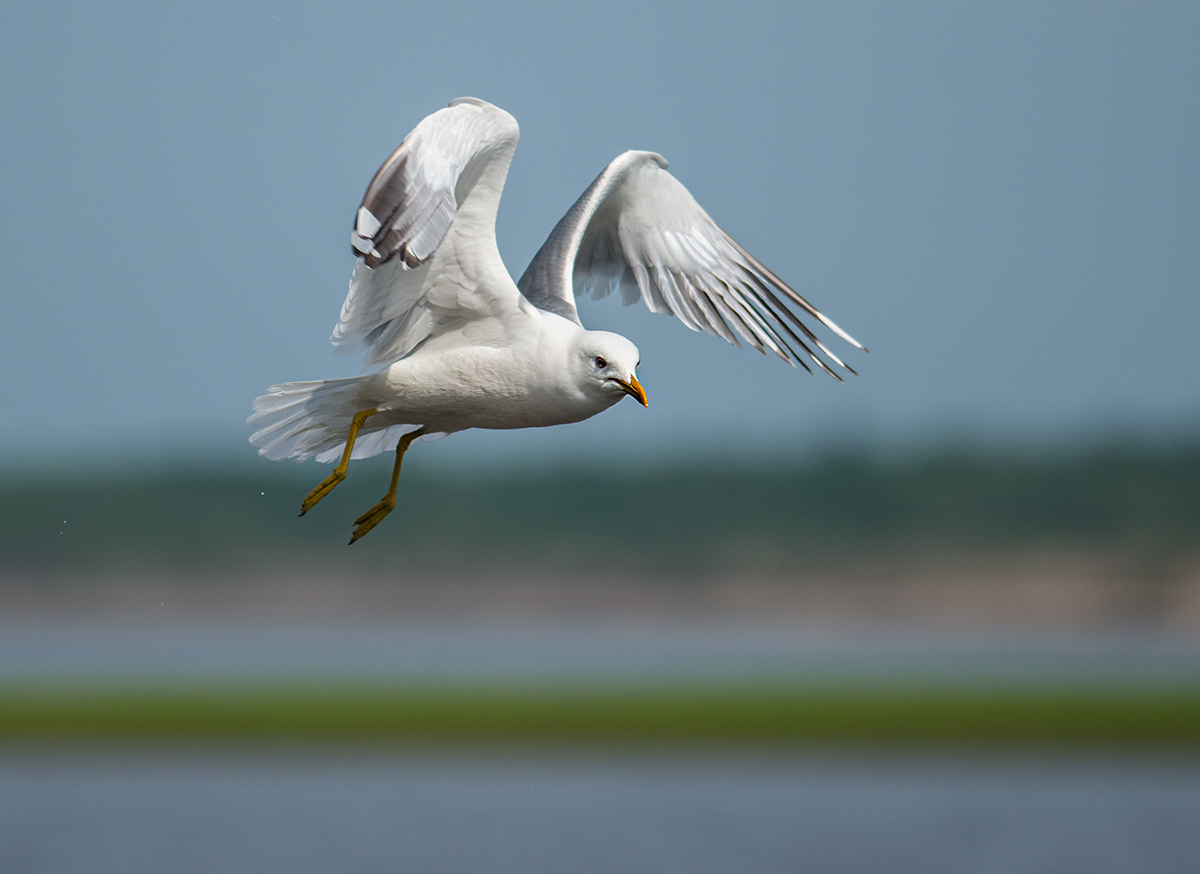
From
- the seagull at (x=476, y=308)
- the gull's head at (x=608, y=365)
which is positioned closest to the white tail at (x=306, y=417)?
the seagull at (x=476, y=308)

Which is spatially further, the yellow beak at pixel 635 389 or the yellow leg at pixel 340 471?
the yellow leg at pixel 340 471

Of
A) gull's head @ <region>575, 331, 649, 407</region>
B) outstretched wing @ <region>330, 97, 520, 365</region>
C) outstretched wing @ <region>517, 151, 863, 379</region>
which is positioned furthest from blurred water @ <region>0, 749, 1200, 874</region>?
gull's head @ <region>575, 331, 649, 407</region>

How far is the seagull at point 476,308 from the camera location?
7.10 m

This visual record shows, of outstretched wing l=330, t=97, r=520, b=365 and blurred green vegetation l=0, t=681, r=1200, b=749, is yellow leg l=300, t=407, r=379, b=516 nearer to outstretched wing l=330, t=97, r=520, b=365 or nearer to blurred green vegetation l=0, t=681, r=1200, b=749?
outstretched wing l=330, t=97, r=520, b=365

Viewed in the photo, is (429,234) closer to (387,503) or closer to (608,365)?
(608,365)

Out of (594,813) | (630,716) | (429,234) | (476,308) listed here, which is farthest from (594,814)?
(429,234)

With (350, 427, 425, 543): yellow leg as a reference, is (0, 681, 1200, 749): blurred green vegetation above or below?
below

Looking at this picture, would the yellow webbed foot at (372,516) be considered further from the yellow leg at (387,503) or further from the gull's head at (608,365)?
the gull's head at (608,365)

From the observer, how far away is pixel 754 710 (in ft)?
107

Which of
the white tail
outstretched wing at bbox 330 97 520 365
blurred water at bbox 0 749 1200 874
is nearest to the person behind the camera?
outstretched wing at bbox 330 97 520 365

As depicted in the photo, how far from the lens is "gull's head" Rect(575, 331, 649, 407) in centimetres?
752

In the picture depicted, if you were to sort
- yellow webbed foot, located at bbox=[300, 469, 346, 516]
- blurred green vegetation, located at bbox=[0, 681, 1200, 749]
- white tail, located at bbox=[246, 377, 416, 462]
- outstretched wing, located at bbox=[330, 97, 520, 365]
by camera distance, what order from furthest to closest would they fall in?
blurred green vegetation, located at bbox=[0, 681, 1200, 749] → white tail, located at bbox=[246, 377, 416, 462] → yellow webbed foot, located at bbox=[300, 469, 346, 516] → outstretched wing, located at bbox=[330, 97, 520, 365]

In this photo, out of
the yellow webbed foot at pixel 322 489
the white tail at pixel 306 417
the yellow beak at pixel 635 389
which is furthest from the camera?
the white tail at pixel 306 417

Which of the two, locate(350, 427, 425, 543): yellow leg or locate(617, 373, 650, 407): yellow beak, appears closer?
locate(617, 373, 650, 407): yellow beak
